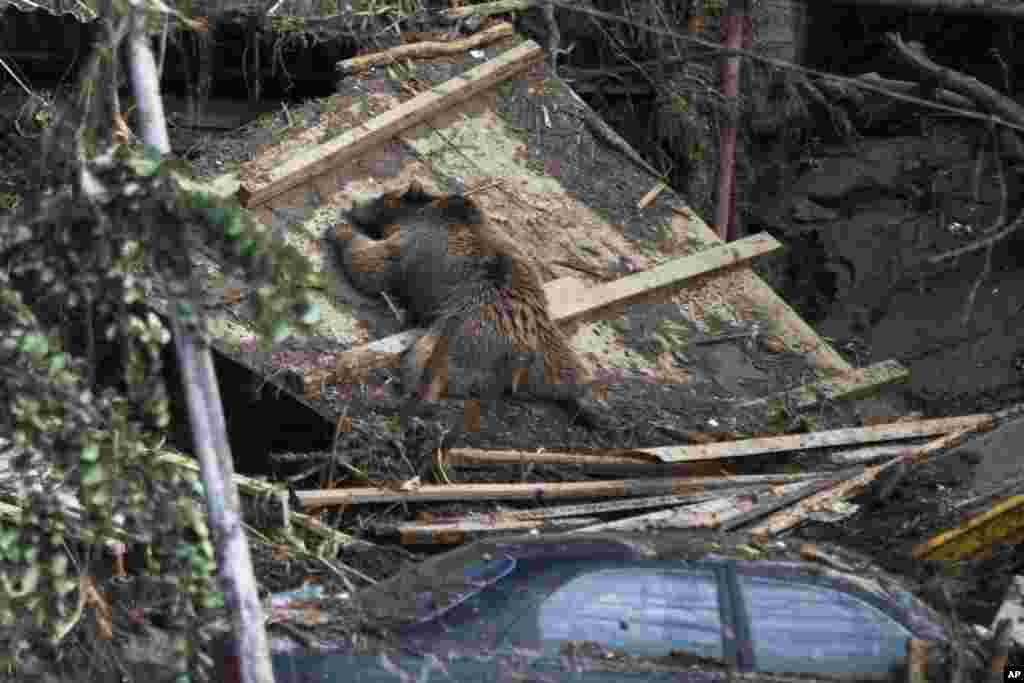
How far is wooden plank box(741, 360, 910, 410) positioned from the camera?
10.2 metres

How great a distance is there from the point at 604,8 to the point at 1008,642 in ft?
29.2

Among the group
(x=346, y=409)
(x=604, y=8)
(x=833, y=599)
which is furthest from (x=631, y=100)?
(x=833, y=599)

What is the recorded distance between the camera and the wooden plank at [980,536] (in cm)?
756

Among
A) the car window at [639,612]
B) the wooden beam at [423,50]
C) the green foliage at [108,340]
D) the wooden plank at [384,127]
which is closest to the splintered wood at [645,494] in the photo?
the car window at [639,612]

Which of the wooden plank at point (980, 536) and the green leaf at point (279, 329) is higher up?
the green leaf at point (279, 329)

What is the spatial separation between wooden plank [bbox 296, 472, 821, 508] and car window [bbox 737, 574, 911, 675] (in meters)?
2.81

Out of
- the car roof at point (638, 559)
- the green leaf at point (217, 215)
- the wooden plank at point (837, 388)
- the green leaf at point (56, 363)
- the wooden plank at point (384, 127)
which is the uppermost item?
the wooden plank at point (384, 127)

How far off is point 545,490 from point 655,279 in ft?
8.12

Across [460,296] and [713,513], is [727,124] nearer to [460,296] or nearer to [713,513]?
[460,296]

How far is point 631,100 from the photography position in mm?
14555

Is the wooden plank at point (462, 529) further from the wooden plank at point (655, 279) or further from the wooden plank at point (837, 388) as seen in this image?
the wooden plank at point (837, 388)

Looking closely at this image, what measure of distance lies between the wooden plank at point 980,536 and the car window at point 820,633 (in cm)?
171

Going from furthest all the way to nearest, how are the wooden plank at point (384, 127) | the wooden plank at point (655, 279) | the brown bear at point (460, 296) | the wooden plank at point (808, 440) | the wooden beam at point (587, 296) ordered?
the wooden plank at point (655, 279) < the wooden plank at point (384, 127) < the brown bear at point (460, 296) < the wooden beam at point (587, 296) < the wooden plank at point (808, 440)

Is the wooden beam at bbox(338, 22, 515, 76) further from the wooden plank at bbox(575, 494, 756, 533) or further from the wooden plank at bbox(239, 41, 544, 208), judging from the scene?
the wooden plank at bbox(575, 494, 756, 533)
